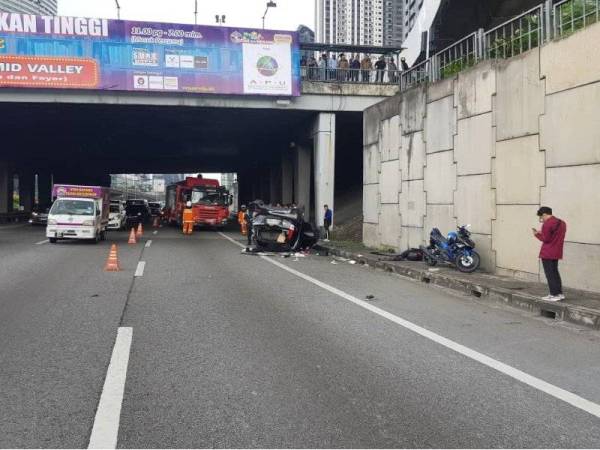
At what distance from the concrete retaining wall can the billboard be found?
422 inches

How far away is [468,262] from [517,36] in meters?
5.11

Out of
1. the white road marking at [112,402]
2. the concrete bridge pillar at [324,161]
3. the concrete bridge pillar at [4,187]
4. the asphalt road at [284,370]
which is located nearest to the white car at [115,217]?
the concrete bridge pillar at [324,161]

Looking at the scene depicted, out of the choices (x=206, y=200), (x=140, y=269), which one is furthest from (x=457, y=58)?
(x=206, y=200)

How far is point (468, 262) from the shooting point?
533 inches

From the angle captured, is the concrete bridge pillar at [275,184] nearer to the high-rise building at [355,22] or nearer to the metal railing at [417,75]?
the metal railing at [417,75]

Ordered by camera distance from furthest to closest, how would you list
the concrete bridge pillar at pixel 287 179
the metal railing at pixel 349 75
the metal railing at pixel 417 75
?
1. the concrete bridge pillar at pixel 287 179
2. the metal railing at pixel 349 75
3. the metal railing at pixel 417 75

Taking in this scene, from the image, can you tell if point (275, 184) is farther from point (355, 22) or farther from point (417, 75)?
point (355, 22)

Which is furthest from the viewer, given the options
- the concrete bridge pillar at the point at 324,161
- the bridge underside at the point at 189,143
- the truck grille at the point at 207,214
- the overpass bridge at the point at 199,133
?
the truck grille at the point at 207,214

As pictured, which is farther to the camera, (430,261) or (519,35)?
(430,261)

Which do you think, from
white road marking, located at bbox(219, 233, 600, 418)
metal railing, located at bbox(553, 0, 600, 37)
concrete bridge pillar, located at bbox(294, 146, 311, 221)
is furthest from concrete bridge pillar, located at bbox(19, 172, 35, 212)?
metal railing, located at bbox(553, 0, 600, 37)

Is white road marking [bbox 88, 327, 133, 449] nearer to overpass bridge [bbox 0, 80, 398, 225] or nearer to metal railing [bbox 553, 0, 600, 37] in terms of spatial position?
metal railing [bbox 553, 0, 600, 37]

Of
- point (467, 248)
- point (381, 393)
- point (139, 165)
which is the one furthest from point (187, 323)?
point (139, 165)

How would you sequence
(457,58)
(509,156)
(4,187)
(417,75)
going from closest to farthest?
(509,156) → (457,58) → (417,75) → (4,187)

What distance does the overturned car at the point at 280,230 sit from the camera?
794 inches
